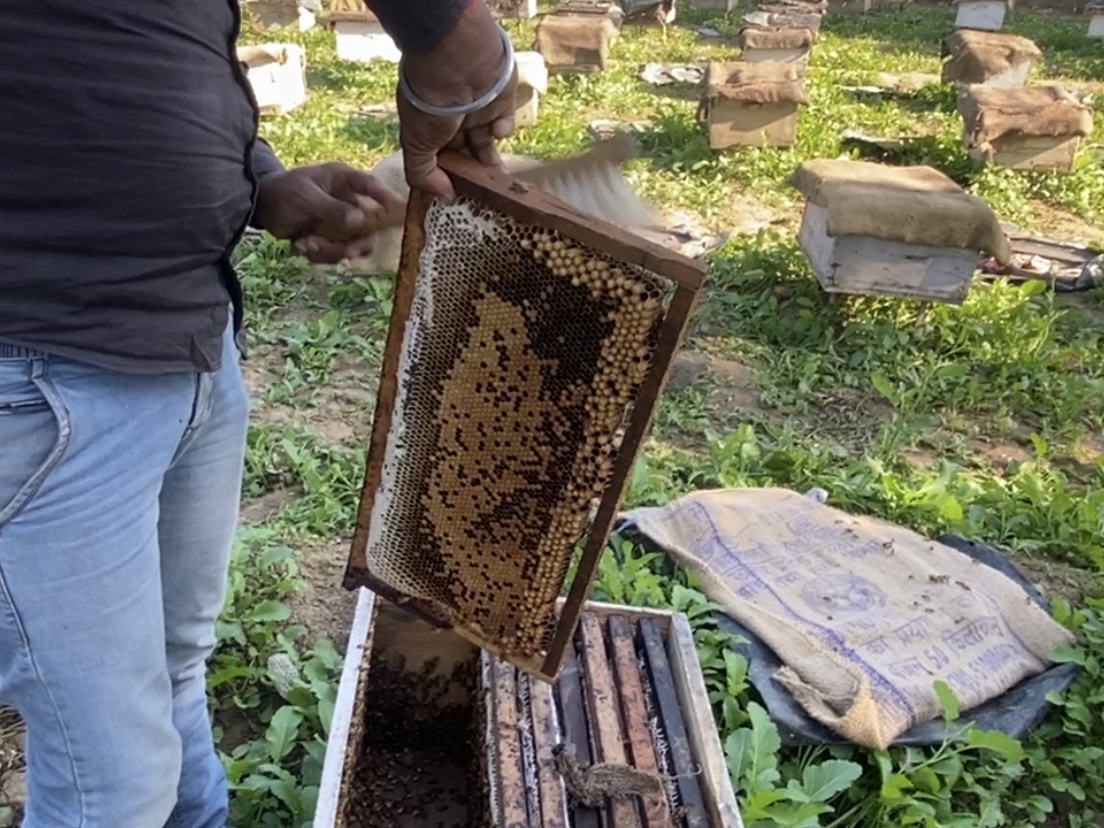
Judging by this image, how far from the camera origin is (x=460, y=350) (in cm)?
183

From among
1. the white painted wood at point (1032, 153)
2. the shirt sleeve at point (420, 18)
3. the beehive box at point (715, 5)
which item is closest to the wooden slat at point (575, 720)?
the shirt sleeve at point (420, 18)

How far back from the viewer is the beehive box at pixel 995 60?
9.37 m

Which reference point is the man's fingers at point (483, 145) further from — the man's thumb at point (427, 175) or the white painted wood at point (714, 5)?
the white painted wood at point (714, 5)

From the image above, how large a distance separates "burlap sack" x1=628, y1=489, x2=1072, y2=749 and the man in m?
1.92

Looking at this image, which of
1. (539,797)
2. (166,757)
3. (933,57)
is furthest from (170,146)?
(933,57)

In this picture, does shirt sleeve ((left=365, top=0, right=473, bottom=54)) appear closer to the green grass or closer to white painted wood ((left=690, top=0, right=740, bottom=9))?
the green grass

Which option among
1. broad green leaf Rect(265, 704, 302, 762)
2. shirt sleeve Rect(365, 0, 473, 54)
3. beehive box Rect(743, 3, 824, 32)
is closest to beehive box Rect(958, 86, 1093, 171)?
beehive box Rect(743, 3, 824, 32)

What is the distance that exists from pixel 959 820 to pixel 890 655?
1.80ft

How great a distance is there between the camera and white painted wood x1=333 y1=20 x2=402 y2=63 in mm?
10648

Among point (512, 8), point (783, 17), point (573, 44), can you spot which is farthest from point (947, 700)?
point (512, 8)

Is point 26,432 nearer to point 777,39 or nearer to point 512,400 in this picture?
point 512,400

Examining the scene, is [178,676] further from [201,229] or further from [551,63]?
[551,63]

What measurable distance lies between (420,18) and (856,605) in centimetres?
259

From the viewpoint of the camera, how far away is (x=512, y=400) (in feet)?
5.97
